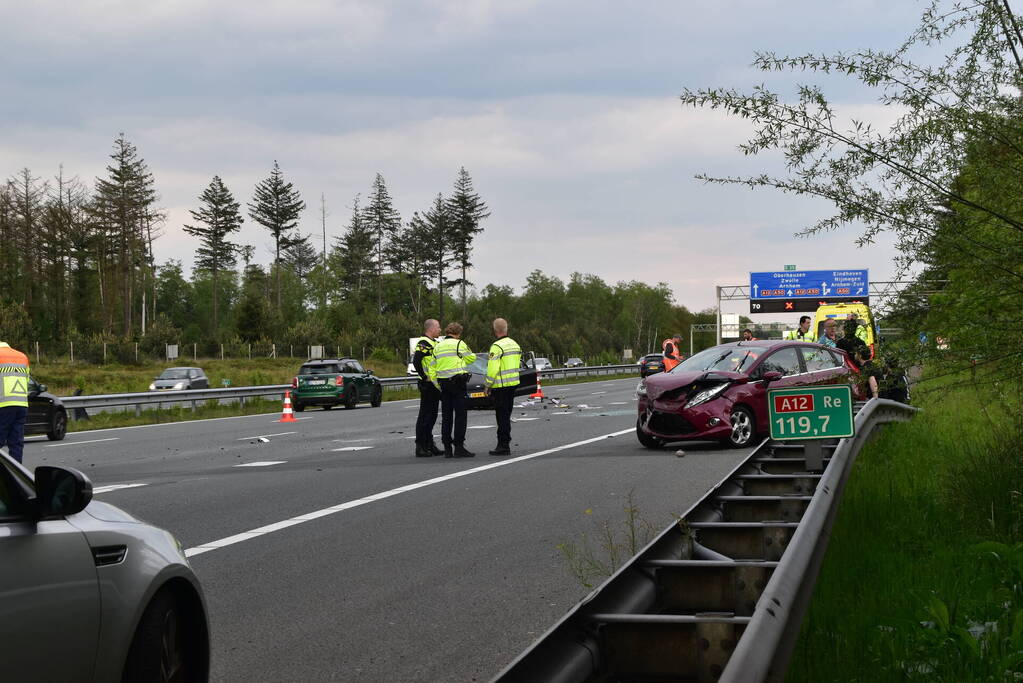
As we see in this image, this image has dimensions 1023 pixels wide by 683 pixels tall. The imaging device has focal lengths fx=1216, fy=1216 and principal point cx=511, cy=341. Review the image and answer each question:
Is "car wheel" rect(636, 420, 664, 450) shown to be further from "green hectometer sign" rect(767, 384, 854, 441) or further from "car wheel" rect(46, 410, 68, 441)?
"car wheel" rect(46, 410, 68, 441)

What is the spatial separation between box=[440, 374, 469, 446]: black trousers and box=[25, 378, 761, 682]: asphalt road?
0.48m

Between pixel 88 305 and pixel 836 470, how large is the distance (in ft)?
289

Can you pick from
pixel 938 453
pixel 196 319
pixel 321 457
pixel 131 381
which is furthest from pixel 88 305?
pixel 938 453

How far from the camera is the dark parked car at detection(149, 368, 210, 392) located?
4475 centimetres

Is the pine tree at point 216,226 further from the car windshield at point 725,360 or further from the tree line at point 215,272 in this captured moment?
the car windshield at point 725,360

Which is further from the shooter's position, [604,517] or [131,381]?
[131,381]

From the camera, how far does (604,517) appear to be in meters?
10.1

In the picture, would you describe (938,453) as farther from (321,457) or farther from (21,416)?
(21,416)

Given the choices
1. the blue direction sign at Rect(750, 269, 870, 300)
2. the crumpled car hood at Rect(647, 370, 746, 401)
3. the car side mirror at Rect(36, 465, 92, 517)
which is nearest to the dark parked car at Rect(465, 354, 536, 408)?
the crumpled car hood at Rect(647, 370, 746, 401)

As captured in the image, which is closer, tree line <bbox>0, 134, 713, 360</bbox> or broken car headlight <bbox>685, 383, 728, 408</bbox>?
broken car headlight <bbox>685, 383, 728, 408</bbox>

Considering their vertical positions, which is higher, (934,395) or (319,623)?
(934,395)

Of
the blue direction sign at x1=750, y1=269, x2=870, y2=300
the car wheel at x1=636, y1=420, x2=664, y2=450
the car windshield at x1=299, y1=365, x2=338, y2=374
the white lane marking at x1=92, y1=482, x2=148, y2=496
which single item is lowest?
the white lane marking at x1=92, y1=482, x2=148, y2=496

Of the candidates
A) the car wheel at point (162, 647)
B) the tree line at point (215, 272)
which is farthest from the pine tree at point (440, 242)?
the car wheel at point (162, 647)

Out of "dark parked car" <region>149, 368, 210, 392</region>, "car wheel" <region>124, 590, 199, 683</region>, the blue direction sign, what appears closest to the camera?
"car wheel" <region>124, 590, 199, 683</region>
